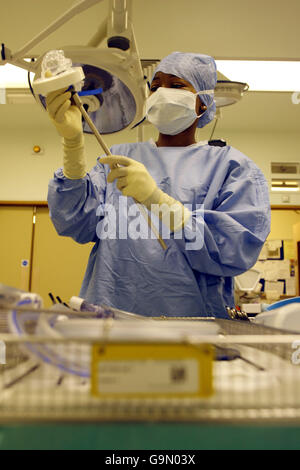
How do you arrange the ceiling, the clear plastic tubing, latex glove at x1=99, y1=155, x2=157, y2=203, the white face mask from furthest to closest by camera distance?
the ceiling
the white face mask
latex glove at x1=99, y1=155, x2=157, y2=203
the clear plastic tubing

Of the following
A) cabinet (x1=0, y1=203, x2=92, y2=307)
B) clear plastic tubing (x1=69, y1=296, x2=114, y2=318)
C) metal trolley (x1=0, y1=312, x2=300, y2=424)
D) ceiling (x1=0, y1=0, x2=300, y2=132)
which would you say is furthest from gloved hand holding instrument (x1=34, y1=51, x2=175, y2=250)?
cabinet (x1=0, y1=203, x2=92, y2=307)

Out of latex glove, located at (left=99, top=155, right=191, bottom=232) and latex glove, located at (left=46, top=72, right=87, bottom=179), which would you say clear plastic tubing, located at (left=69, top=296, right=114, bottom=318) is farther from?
latex glove, located at (left=46, top=72, right=87, bottom=179)

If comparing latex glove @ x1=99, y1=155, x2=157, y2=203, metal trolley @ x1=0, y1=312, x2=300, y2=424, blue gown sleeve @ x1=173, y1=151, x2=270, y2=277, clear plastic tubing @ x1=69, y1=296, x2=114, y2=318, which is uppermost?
latex glove @ x1=99, y1=155, x2=157, y2=203

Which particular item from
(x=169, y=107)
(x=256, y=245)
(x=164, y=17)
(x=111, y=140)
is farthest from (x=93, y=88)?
(x=111, y=140)

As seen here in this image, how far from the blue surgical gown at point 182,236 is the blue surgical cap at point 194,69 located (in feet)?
0.77

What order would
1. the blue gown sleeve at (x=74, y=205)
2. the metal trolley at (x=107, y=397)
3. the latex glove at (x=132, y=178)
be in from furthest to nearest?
the blue gown sleeve at (x=74, y=205) < the latex glove at (x=132, y=178) < the metal trolley at (x=107, y=397)

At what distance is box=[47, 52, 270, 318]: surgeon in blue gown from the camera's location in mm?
968

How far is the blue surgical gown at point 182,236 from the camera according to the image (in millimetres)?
975

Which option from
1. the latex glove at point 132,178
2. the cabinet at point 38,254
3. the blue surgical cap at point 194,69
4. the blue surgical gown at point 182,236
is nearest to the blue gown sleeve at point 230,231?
the blue surgical gown at point 182,236

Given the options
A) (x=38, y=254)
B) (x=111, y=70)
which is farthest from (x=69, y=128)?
(x=38, y=254)

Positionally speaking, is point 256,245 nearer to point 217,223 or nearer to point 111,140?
point 217,223

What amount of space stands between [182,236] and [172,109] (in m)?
0.52

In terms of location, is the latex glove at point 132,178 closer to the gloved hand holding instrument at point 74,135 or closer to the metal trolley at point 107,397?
the gloved hand holding instrument at point 74,135

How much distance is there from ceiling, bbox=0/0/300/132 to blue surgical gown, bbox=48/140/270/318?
1.68m
